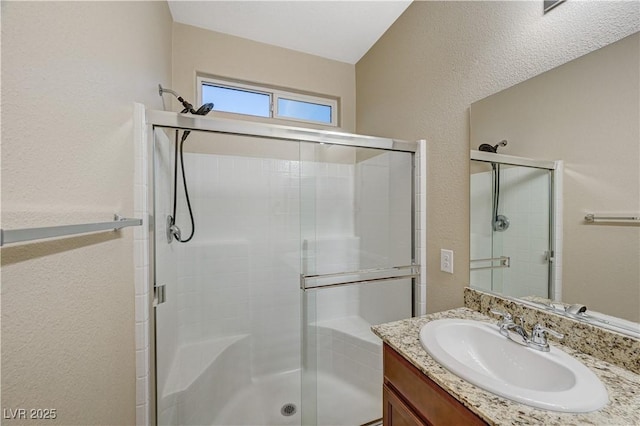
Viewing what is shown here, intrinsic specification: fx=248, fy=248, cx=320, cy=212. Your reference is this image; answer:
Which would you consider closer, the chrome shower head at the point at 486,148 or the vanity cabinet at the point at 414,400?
the vanity cabinet at the point at 414,400

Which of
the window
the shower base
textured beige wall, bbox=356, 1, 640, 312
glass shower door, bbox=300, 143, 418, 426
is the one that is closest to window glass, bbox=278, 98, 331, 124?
the window

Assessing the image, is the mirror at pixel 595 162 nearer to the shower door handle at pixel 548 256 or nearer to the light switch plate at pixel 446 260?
the shower door handle at pixel 548 256

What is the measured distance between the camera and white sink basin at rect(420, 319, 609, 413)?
0.64m

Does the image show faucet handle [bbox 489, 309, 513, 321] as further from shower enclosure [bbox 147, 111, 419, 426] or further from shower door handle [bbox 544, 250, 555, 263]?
shower enclosure [bbox 147, 111, 419, 426]

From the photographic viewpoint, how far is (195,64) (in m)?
1.96

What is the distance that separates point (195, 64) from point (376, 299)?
2.26 meters

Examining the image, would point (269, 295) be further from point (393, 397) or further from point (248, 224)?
point (393, 397)

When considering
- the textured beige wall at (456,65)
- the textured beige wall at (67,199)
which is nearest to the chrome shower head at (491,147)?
the textured beige wall at (456,65)

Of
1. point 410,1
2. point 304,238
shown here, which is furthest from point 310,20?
point 304,238

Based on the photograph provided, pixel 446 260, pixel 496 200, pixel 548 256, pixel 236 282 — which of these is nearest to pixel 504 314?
pixel 548 256

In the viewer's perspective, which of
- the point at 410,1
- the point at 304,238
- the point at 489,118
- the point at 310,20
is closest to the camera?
the point at 489,118

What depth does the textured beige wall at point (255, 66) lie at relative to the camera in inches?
76.2

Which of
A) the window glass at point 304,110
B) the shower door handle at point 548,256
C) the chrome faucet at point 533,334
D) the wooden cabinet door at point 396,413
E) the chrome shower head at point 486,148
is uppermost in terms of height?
the window glass at point 304,110

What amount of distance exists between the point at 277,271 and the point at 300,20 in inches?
77.2
